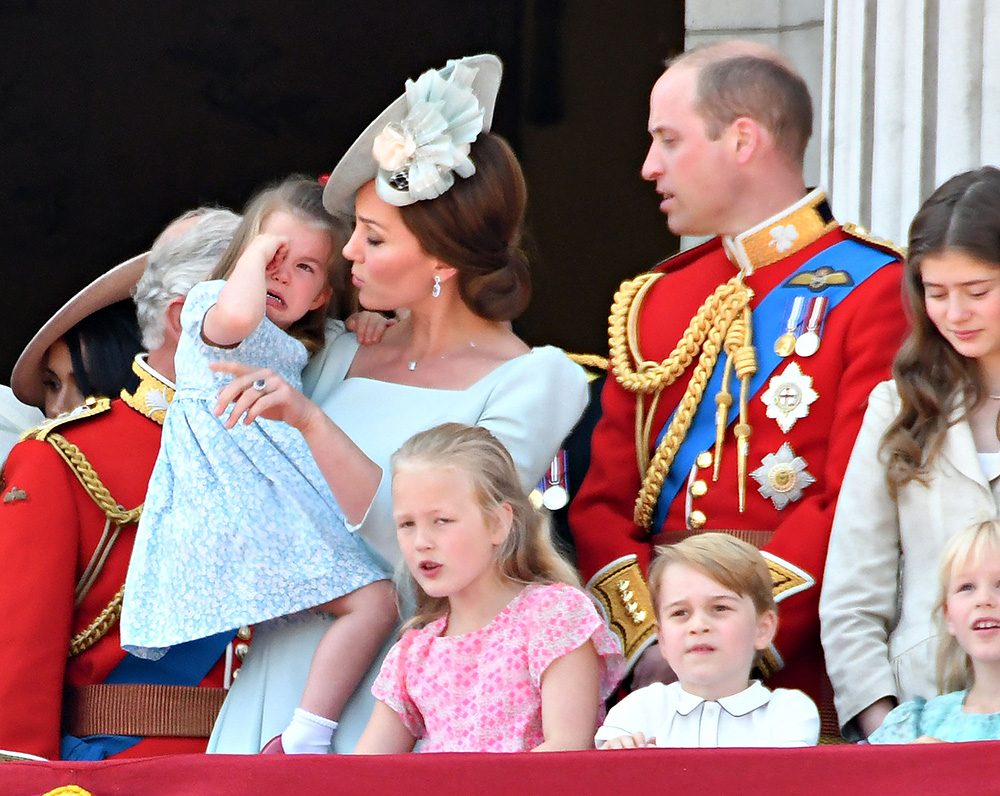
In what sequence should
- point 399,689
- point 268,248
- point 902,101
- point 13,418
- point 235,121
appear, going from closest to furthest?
point 399,689 → point 268,248 → point 13,418 → point 902,101 → point 235,121

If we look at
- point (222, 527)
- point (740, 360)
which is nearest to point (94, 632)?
point (222, 527)

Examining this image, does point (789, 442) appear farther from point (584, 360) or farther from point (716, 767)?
point (716, 767)

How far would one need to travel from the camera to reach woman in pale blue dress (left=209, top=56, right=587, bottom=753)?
3199 millimetres

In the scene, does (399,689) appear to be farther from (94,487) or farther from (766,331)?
(766,331)

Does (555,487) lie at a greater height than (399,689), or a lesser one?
greater

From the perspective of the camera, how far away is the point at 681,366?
339 cm

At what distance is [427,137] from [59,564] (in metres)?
0.96

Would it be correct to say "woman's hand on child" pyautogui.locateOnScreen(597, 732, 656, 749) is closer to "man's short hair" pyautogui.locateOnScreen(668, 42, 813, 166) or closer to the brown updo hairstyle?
the brown updo hairstyle

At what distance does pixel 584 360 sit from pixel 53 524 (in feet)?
3.54

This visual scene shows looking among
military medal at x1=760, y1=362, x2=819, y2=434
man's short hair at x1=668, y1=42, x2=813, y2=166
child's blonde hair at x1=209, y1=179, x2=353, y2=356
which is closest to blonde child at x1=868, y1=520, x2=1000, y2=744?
military medal at x1=760, y1=362, x2=819, y2=434

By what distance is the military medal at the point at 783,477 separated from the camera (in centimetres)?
317

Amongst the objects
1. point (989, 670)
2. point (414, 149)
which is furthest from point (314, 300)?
point (989, 670)

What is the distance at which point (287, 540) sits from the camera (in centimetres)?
318

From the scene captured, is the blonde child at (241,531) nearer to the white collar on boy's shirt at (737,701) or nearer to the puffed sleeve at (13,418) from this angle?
the white collar on boy's shirt at (737,701)
